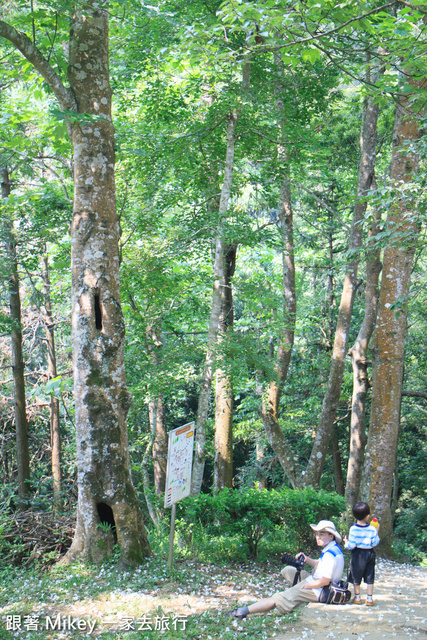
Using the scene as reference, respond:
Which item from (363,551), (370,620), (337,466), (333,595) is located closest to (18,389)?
(363,551)

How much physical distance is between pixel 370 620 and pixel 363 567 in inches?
20.2

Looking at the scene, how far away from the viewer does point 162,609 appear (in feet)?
14.4

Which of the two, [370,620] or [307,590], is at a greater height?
[307,590]

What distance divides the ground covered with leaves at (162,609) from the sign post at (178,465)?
1.87 feet

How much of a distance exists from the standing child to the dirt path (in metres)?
0.19

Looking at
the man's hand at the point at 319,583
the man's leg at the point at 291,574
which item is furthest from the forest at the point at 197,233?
the man's hand at the point at 319,583

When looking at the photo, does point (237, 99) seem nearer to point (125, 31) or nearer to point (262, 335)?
point (125, 31)

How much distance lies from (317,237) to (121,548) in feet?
38.9

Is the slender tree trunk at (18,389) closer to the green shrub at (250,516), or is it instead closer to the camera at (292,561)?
the green shrub at (250,516)

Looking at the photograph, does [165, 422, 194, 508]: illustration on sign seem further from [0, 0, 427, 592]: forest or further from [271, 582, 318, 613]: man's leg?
[271, 582, 318, 613]: man's leg

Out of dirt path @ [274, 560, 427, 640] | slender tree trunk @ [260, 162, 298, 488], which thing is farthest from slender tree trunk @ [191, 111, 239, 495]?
dirt path @ [274, 560, 427, 640]

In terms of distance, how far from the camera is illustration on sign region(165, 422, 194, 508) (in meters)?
5.46

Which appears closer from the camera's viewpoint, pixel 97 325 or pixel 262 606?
pixel 262 606

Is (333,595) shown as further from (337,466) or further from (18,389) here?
(337,466)
